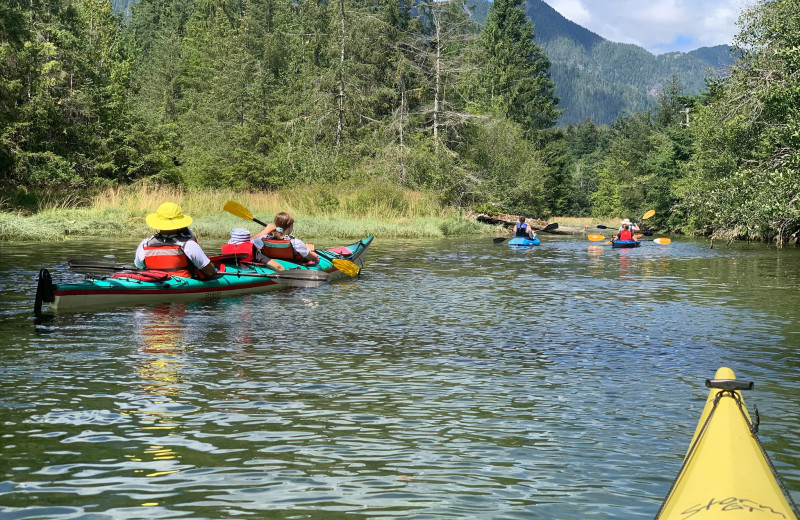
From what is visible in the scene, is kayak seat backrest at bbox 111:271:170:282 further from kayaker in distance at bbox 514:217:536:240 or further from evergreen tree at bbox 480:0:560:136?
evergreen tree at bbox 480:0:560:136

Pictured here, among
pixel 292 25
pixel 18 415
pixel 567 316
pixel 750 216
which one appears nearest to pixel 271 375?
pixel 18 415

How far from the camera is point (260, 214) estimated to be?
102 ft

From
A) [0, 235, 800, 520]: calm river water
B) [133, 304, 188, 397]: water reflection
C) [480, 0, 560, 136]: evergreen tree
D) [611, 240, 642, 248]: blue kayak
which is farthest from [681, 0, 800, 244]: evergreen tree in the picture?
[480, 0, 560, 136]: evergreen tree

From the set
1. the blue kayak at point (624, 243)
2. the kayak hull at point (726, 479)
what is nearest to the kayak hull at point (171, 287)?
the kayak hull at point (726, 479)

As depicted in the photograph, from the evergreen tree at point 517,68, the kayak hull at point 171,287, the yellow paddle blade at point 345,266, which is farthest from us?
the evergreen tree at point 517,68

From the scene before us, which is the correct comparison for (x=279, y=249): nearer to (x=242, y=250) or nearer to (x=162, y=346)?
(x=242, y=250)

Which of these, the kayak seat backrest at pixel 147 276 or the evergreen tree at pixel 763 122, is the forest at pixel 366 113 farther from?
the kayak seat backrest at pixel 147 276

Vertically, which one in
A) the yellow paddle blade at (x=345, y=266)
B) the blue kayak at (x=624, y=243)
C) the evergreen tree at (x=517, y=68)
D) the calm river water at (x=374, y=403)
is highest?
the evergreen tree at (x=517, y=68)

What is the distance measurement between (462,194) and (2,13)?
911 inches

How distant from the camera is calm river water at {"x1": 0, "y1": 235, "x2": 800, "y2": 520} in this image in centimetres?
459

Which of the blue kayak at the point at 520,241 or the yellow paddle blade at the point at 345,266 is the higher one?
the blue kayak at the point at 520,241

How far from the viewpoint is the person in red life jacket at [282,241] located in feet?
50.1

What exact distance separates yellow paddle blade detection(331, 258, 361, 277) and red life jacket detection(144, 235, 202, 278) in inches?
152

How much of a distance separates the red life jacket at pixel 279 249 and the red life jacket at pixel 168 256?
2647 millimetres
